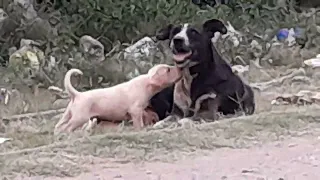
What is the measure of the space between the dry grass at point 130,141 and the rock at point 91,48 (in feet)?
8.27

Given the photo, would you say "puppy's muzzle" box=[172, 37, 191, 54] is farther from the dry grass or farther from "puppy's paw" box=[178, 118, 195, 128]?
the dry grass

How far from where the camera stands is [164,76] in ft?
17.9

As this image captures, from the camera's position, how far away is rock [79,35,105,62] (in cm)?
802

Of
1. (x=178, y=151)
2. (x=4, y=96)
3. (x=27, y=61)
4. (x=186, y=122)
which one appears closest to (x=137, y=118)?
(x=186, y=122)

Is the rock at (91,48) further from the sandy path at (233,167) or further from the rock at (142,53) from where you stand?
the sandy path at (233,167)

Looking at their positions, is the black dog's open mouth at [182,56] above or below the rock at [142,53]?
above

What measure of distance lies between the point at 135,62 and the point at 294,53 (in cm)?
145

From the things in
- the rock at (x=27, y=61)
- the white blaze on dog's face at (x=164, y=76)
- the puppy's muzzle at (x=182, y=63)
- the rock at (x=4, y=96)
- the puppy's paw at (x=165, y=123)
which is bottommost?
the rock at (x=27, y=61)

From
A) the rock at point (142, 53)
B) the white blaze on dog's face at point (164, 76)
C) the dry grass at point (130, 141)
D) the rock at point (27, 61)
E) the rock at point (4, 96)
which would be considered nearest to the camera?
the dry grass at point (130, 141)

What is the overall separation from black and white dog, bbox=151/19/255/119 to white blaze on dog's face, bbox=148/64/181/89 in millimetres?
53

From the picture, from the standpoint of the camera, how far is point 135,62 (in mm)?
7734

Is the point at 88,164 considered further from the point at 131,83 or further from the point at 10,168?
the point at 131,83

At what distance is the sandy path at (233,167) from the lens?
4.20 metres

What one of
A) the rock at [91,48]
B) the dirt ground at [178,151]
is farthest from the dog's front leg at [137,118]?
the rock at [91,48]
